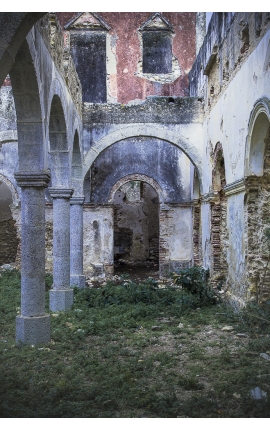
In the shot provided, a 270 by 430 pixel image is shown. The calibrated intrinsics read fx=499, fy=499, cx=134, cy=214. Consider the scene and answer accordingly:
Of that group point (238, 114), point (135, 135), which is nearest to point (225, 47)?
point (238, 114)

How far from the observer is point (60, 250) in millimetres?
10234

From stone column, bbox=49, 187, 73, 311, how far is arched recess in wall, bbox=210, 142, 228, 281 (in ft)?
12.5

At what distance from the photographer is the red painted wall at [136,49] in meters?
18.8

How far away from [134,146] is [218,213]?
239 inches

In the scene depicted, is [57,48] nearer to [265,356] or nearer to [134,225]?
[265,356]

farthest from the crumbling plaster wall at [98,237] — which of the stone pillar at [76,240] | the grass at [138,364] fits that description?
the grass at [138,364]

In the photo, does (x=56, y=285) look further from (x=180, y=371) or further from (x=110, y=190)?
(x=110, y=190)

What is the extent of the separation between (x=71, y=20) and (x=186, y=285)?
1220 cm

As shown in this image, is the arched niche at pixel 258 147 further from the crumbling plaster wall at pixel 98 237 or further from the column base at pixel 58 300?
the crumbling plaster wall at pixel 98 237

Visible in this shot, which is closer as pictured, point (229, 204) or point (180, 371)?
point (180, 371)

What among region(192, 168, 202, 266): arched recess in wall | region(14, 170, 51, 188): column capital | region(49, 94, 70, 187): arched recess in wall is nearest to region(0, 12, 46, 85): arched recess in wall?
region(14, 170, 51, 188): column capital

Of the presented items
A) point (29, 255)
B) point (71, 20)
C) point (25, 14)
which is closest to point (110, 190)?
point (71, 20)

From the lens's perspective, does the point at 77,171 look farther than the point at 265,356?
Answer: Yes

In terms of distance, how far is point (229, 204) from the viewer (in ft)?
34.9
